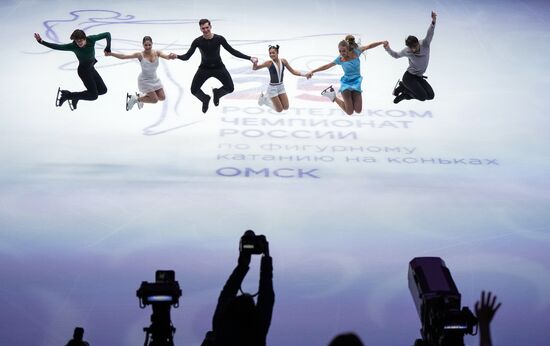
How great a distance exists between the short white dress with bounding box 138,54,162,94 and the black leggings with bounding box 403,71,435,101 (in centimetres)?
250

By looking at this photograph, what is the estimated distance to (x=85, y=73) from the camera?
31.1 feet

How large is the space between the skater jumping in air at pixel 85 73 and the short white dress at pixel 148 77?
1.40ft

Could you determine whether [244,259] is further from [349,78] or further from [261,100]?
[349,78]

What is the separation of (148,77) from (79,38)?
77 centimetres

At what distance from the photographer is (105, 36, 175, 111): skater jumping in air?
369 inches

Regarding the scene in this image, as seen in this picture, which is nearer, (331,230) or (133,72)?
(331,230)

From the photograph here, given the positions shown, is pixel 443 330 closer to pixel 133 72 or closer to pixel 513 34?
pixel 133 72

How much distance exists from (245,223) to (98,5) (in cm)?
499

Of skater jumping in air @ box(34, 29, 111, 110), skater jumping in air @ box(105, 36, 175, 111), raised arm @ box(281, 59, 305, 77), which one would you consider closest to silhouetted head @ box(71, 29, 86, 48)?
skater jumping in air @ box(34, 29, 111, 110)

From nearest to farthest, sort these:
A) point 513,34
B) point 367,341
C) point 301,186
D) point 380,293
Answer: point 367,341, point 380,293, point 301,186, point 513,34

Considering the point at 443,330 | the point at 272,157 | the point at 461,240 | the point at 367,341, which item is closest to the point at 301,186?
the point at 272,157

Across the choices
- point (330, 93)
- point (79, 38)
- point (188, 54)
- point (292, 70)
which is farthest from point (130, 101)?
point (330, 93)

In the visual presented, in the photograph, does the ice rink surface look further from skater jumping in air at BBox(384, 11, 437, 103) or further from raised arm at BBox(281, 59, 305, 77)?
raised arm at BBox(281, 59, 305, 77)

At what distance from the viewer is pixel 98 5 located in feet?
38.8
